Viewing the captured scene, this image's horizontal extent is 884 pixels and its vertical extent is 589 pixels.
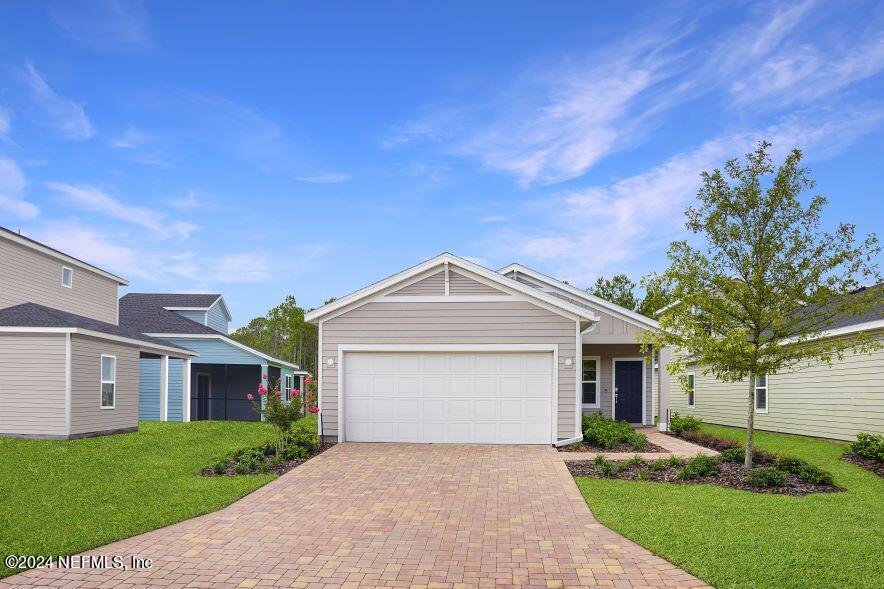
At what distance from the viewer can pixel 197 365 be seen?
99.5 ft

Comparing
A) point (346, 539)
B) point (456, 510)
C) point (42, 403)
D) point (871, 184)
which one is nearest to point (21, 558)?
point (346, 539)

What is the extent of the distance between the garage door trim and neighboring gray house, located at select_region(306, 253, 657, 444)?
2 cm

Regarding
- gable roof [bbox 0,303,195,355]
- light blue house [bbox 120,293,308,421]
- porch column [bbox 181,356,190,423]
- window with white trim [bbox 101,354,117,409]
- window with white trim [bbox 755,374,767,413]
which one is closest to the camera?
gable roof [bbox 0,303,195,355]

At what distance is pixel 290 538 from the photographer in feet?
24.7

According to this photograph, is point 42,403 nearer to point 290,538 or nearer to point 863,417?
point 290,538

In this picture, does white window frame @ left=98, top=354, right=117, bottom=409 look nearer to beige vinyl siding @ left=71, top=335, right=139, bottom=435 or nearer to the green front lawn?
beige vinyl siding @ left=71, top=335, right=139, bottom=435

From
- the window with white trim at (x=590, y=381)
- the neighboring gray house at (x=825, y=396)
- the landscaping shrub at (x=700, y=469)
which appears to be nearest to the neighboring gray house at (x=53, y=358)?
the window with white trim at (x=590, y=381)

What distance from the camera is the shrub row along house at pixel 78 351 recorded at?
1609 cm

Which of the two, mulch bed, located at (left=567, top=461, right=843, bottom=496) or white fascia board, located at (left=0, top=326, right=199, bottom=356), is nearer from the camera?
mulch bed, located at (left=567, top=461, right=843, bottom=496)

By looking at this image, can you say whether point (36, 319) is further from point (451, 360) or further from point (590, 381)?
point (590, 381)

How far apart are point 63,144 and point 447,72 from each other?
11.5 metres

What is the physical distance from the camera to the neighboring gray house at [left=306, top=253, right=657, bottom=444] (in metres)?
15.1

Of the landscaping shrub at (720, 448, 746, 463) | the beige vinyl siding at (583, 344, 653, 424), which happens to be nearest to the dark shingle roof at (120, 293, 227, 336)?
the beige vinyl siding at (583, 344, 653, 424)

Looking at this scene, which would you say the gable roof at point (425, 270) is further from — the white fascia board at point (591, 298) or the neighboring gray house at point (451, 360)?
the white fascia board at point (591, 298)
